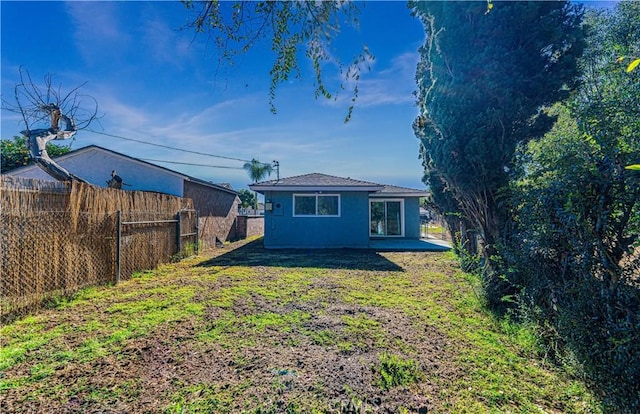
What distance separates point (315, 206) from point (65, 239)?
893 centimetres

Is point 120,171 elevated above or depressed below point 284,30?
above

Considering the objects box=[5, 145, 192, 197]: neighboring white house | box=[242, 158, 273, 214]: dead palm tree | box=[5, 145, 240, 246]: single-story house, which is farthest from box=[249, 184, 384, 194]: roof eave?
box=[242, 158, 273, 214]: dead palm tree

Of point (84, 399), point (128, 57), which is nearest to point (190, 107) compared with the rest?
point (128, 57)

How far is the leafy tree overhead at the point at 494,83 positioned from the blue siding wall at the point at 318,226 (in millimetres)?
7618

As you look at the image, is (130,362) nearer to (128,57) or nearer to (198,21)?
(198,21)

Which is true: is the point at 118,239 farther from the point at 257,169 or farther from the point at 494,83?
the point at 257,169

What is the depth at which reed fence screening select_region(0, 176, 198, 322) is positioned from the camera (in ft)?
13.6

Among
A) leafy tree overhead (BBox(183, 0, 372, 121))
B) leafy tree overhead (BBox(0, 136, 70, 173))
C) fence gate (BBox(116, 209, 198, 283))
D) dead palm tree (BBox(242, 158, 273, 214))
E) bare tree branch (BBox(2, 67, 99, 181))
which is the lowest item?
fence gate (BBox(116, 209, 198, 283))

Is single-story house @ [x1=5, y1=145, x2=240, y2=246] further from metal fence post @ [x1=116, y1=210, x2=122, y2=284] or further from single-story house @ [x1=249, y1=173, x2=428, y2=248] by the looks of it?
metal fence post @ [x1=116, y1=210, x2=122, y2=284]

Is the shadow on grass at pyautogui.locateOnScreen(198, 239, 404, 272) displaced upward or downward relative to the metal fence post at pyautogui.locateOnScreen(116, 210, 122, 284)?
downward

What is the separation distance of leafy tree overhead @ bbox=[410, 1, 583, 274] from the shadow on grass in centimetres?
412

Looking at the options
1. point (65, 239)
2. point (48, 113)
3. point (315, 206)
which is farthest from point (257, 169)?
point (65, 239)

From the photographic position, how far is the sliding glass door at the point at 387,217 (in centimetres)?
1558

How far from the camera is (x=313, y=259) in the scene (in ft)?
32.5
